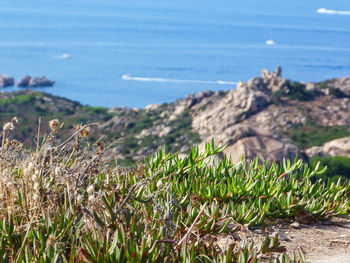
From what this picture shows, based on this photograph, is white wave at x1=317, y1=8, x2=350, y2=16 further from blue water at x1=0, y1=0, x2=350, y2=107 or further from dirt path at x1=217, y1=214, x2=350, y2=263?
dirt path at x1=217, y1=214, x2=350, y2=263

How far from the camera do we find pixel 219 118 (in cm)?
3362

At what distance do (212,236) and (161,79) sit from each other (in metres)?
72.3

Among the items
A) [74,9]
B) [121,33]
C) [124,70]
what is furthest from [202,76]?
[74,9]

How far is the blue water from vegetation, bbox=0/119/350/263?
54.3m

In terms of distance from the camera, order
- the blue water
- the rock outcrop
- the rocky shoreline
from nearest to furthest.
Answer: the rocky shoreline, the rock outcrop, the blue water

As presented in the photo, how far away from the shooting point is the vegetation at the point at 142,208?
2.99 m

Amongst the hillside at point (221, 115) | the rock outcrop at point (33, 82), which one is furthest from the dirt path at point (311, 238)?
the rock outcrop at point (33, 82)

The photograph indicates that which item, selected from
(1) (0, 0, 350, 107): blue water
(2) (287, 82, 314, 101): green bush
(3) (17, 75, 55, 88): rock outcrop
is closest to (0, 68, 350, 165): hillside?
(2) (287, 82, 314, 101): green bush

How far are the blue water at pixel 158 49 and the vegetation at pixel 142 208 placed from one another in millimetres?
54273

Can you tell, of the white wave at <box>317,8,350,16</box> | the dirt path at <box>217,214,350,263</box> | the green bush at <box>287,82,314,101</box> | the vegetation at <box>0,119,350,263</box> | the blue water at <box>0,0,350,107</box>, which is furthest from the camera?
the white wave at <box>317,8,350,16</box>

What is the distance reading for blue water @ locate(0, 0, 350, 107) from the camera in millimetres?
71250

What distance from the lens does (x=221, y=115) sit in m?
33.8

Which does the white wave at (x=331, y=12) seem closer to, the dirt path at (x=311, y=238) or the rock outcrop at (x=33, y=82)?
the rock outcrop at (x=33, y=82)

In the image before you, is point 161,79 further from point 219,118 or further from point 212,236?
point 212,236
